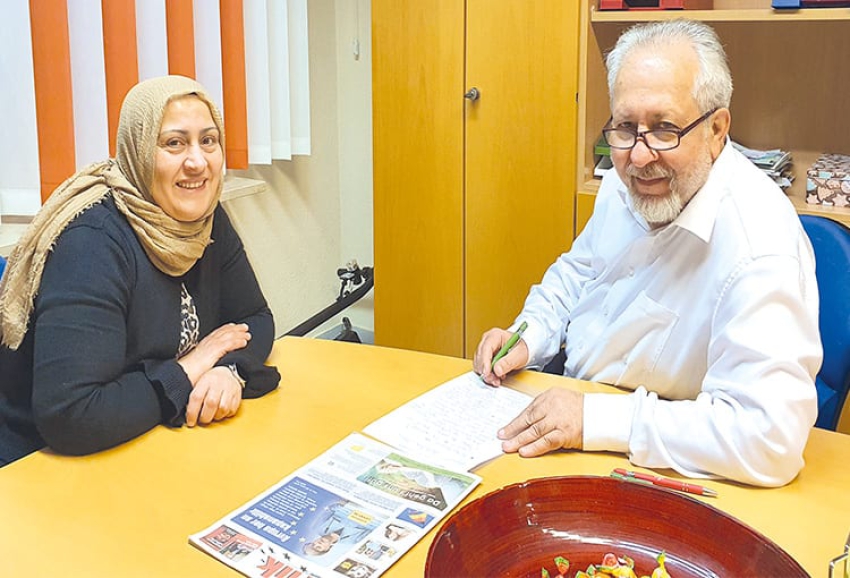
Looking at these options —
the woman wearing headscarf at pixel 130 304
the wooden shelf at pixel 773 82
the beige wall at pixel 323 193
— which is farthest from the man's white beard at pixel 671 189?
the beige wall at pixel 323 193

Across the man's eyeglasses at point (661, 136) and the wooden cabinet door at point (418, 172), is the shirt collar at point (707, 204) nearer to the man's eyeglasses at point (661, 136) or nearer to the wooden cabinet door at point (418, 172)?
the man's eyeglasses at point (661, 136)

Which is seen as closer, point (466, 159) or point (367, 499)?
point (367, 499)

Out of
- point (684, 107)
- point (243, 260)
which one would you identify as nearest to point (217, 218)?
point (243, 260)

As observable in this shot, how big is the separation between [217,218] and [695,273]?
886mm

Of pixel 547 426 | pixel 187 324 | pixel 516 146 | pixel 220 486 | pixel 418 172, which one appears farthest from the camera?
pixel 418 172

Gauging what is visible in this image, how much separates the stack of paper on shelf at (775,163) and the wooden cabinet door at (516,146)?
0.51 meters

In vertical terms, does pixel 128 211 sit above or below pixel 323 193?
above

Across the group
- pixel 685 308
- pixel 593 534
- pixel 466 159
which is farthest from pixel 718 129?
pixel 466 159

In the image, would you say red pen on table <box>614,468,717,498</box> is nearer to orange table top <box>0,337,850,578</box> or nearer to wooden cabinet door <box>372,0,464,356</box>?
orange table top <box>0,337,850,578</box>

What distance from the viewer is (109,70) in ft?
7.30

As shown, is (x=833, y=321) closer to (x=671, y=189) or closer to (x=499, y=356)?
(x=671, y=189)

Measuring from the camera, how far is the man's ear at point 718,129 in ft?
4.77

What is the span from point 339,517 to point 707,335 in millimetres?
691

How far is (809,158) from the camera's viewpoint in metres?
2.55
